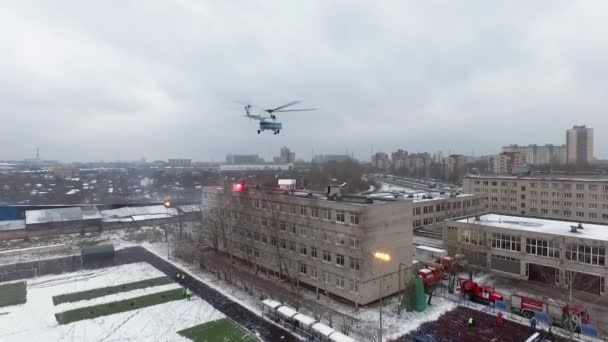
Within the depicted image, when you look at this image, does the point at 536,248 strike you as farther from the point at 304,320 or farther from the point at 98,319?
the point at 98,319

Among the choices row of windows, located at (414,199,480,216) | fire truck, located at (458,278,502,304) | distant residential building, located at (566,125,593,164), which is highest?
distant residential building, located at (566,125,593,164)

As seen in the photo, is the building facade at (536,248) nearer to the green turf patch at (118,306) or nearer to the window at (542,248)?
the window at (542,248)

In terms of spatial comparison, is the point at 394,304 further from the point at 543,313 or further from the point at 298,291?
the point at 543,313

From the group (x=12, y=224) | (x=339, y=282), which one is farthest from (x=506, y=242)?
(x=12, y=224)

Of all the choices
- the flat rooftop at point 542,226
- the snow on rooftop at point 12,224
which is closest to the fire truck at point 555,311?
the flat rooftop at point 542,226

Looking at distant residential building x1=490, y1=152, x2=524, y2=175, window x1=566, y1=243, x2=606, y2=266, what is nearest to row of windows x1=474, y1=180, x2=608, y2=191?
window x1=566, y1=243, x2=606, y2=266

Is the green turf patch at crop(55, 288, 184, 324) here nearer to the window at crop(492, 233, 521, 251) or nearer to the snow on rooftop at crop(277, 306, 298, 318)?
the snow on rooftop at crop(277, 306, 298, 318)
